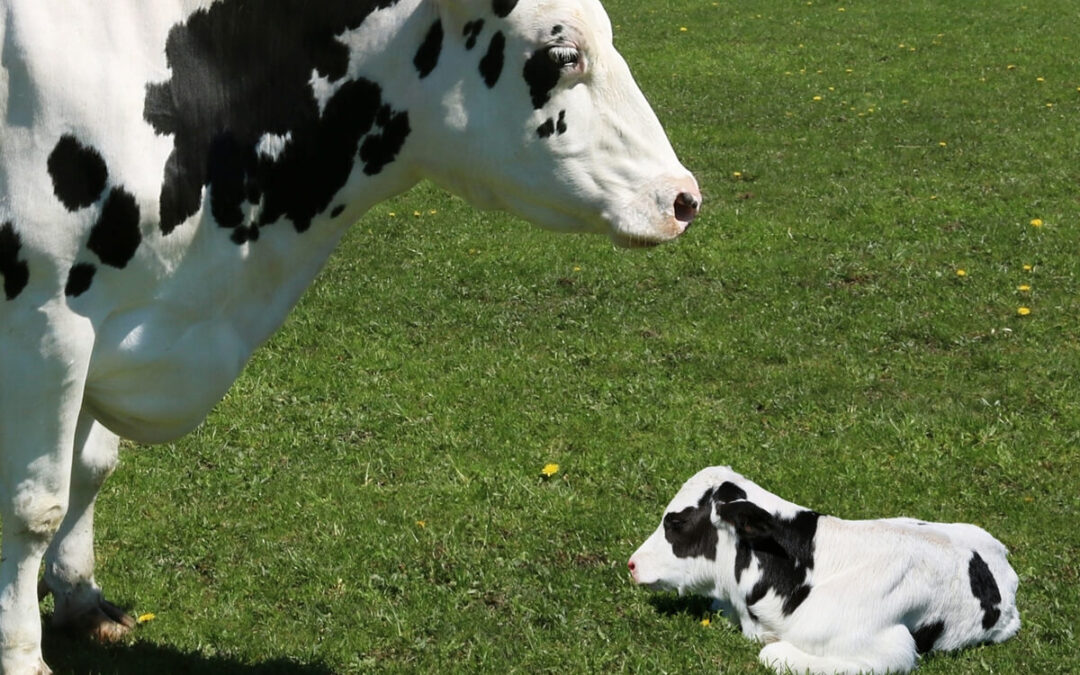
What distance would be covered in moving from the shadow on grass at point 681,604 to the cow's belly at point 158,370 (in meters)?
2.20

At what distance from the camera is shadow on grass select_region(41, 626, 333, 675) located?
4.82 meters

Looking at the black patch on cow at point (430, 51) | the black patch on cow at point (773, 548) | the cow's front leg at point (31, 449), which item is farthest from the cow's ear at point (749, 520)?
the cow's front leg at point (31, 449)

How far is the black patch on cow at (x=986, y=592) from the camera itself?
513 centimetres

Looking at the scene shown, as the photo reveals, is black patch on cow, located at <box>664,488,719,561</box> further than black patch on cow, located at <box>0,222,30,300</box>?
Yes

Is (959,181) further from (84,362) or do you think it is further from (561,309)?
(84,362)

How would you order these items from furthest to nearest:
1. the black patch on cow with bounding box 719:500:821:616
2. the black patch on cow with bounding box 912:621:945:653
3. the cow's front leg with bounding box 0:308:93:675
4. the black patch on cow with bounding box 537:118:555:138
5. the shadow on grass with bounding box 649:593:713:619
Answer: the shadow on grass with bounding box 649:593:713:619 → the black patch on cow with bounding box 719:500:821:616 → the black patch on cow with bounding box 912:621:945:653 → the black patch on cow with bounding box 537:118:555:138 → the cow's front leg with bounding box 0:308:93:675

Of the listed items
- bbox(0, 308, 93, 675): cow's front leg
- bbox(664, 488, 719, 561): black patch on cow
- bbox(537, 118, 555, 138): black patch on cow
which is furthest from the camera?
bbox(664, 488, 719, 561): black patch on cow

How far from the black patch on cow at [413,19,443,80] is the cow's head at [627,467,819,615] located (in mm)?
2315

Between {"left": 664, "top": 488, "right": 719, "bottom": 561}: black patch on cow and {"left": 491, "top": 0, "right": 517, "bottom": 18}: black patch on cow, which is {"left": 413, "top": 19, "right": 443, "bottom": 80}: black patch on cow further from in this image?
{"left": 664, "top": 488, "right": 719, "bottom": 561}: black patch on cow

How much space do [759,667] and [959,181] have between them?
27.2 feet

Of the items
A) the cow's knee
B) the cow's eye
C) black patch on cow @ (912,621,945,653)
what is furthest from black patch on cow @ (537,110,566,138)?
black patch on cow @ (912,621,945,653)

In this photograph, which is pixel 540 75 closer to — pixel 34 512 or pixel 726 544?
pixel 34 512

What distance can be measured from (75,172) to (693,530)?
2855 mm

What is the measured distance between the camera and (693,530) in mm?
5367
